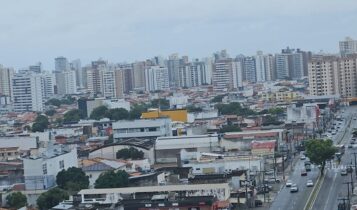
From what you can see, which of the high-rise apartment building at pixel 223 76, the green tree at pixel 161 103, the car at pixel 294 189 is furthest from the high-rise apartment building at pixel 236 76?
the car at pixel 294 189

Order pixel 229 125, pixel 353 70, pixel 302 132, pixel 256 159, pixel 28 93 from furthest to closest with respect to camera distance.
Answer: pixel 28 93
pixel 353 70
pixel 229 125
pixel 302 132
pixel 256 159

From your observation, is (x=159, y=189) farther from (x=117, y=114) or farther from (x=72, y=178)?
(x=117, y=114)

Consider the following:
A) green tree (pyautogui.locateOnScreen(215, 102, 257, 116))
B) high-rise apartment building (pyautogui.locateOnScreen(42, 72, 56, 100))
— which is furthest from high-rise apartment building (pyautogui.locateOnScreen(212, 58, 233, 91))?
green tree (pyautogui.locateOnScreen(215, 102, 257, 116))

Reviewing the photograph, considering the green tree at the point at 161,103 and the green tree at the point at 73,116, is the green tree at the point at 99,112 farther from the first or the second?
the green tree at the point at 161,103

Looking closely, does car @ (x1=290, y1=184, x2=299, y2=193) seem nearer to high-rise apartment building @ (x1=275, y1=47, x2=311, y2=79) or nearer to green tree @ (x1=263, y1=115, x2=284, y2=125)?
green tree @ (x1=263, y1=115, x2=284, y2=125)

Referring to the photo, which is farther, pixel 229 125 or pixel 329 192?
pixel 229 125

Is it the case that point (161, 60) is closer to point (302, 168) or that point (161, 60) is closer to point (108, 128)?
point (108, 128)

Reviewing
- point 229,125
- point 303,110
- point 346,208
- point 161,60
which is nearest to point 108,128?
point 229,125
